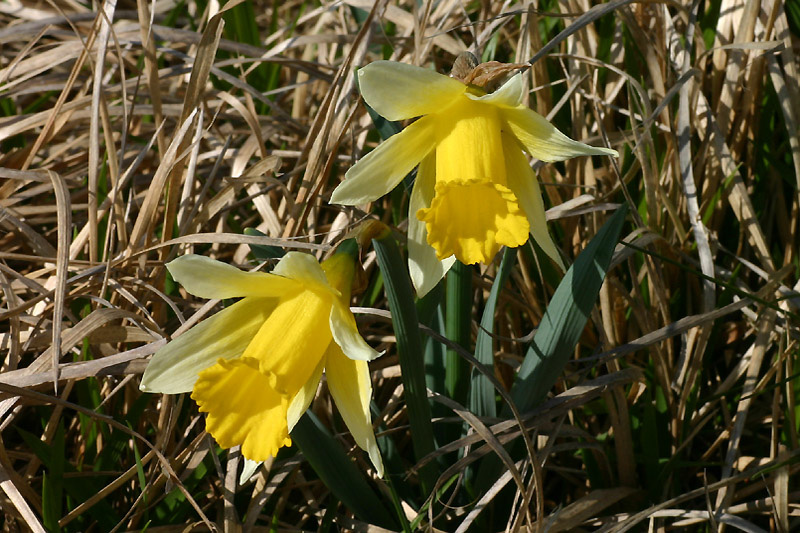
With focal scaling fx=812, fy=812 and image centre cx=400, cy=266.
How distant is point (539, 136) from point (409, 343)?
0.37m

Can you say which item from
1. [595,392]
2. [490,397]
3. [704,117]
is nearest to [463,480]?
[490,397]

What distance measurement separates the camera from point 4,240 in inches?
83.0

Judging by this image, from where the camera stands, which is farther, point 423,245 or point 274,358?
point 423,245

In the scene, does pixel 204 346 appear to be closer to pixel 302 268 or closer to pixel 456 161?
pixel 302 268

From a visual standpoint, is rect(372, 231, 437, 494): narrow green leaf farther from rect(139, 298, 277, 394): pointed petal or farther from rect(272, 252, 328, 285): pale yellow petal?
rect(139, 298, 277, 394): pointed petal

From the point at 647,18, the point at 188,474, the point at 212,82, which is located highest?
the point at 647,18

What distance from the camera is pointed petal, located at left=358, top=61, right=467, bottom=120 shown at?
3.63ft

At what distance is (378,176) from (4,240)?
53.0 inches

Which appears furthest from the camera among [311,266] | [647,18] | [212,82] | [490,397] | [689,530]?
[212,82]

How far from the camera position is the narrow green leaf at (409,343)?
3.76 feet

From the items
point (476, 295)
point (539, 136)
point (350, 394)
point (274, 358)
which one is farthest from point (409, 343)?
point (476, 295)

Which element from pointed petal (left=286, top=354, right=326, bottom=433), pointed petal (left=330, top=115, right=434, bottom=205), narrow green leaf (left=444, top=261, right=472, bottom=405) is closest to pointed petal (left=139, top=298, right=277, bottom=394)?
pointed petal (left=286, top=354, right=326, bottom=433)

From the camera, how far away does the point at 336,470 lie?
4.72 ft

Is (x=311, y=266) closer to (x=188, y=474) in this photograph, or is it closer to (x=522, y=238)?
(x=522, y=238)
